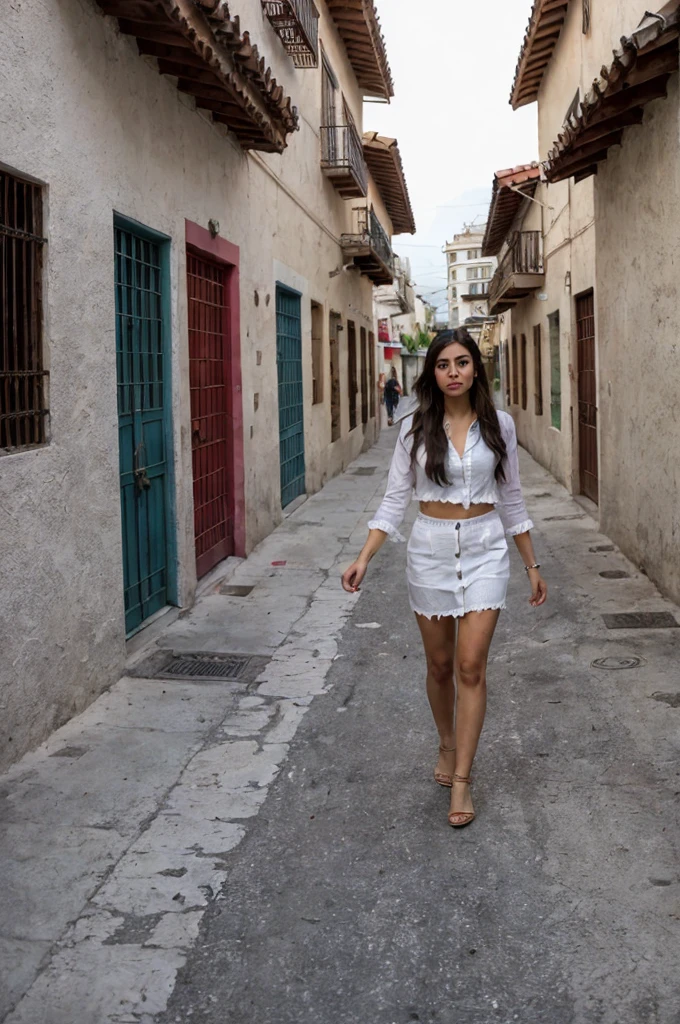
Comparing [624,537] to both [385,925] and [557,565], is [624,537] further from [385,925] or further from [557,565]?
[385,925]

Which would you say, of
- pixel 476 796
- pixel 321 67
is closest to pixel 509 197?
pixel 321 67

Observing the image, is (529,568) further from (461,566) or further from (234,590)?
(234,590)

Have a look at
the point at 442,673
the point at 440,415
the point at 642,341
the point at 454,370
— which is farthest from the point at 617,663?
the point at 642,341

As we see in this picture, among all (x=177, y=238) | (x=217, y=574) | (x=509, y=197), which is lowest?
(x=217, y=574)

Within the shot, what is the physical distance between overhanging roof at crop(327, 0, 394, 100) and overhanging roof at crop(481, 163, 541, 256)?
114 inches

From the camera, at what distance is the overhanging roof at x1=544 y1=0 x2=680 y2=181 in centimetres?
617

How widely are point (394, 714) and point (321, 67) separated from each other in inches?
478

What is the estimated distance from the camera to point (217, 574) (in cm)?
848

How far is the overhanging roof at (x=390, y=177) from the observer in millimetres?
21219

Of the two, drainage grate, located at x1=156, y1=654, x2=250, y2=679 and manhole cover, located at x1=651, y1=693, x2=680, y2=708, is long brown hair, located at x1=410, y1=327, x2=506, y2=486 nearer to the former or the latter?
manhole cover, located at x1=651, y1=693, x2=680, y2=708

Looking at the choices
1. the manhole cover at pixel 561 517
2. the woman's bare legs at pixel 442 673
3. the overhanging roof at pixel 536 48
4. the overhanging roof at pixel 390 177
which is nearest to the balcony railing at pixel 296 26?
the overhanging roof at pixel 536 48

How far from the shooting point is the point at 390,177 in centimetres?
2441

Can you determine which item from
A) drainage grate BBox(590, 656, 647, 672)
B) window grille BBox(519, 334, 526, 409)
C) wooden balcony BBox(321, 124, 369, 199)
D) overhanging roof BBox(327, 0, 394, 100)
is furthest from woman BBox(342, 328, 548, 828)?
window grille BBox(519, 334, 526, 409)

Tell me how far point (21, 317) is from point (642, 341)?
17.5 ft
